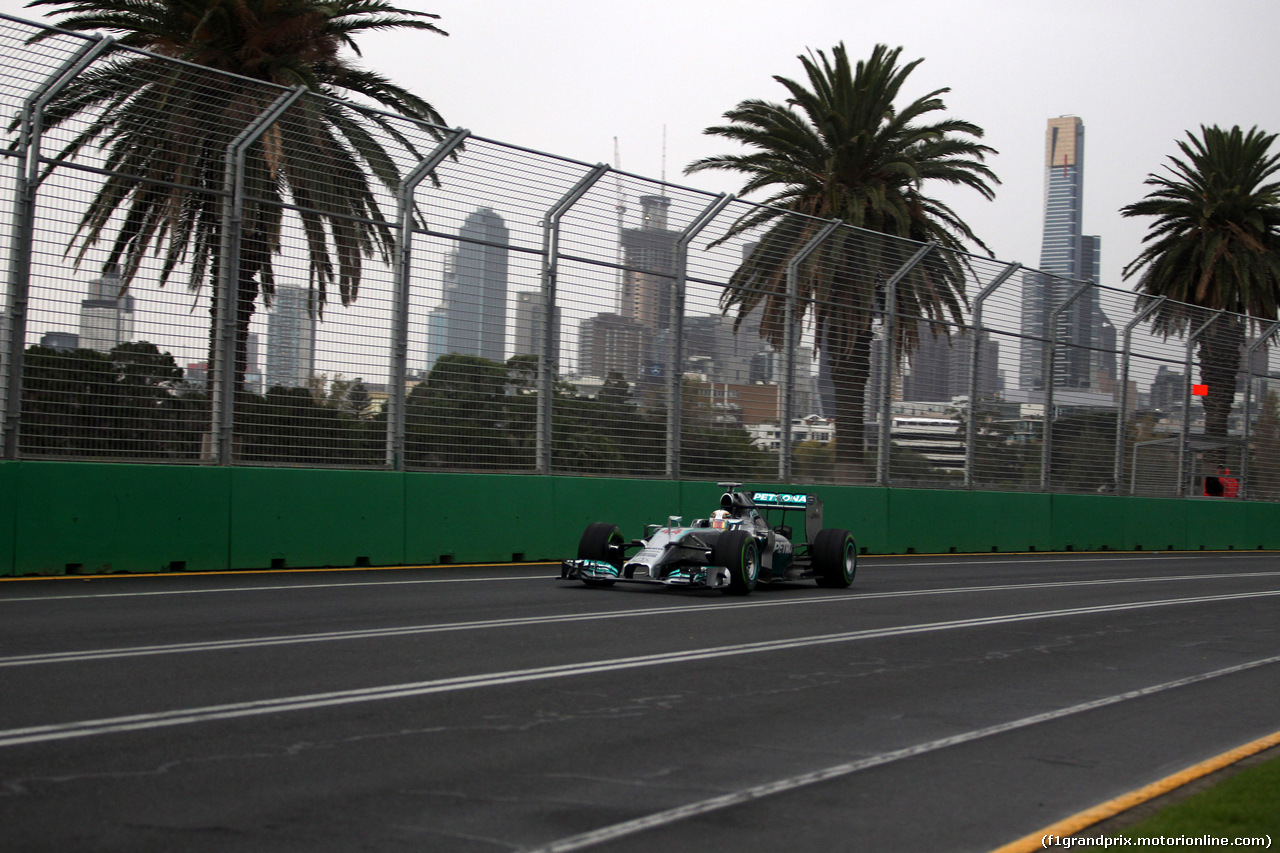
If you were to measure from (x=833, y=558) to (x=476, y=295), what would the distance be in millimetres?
5379

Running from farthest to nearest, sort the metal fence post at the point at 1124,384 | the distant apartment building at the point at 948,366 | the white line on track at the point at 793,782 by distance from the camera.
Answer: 1. the metal fence post at the point at 1124,384
2. the distant apartment building at the point at 948,366
3. the white line on track at the point at 793,782

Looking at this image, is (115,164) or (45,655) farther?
(115,164)

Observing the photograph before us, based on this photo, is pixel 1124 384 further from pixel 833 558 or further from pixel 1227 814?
pixel 1227 814

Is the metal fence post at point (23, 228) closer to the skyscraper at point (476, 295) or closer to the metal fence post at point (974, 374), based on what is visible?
the skyscraper at point (476, 295)

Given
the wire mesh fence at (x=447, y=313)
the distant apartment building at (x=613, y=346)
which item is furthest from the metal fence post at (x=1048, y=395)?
the distant apartment building at (x=613, y=346)

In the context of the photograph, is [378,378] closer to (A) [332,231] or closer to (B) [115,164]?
(A) [332,231]

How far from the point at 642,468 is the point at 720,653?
9.14m

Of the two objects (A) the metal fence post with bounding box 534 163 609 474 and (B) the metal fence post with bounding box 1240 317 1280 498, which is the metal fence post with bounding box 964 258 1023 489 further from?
(B) the metal fence post with bounding box 1240 317 1280 498

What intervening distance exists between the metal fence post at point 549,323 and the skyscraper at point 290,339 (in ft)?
11.1

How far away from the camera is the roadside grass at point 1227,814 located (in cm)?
434

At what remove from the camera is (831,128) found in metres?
29.6

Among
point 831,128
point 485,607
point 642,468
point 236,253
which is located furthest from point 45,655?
point 831,128

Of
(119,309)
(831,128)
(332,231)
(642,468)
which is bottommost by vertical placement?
(642,468)

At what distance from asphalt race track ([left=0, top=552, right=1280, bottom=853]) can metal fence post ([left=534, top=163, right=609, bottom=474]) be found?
4.83m
